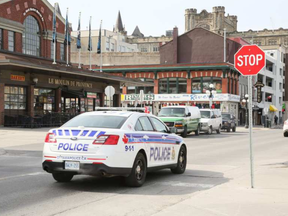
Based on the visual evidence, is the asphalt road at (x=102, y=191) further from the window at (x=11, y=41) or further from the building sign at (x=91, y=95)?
the building sign at (x=91, y=95)

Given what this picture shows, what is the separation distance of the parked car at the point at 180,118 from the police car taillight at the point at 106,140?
18.6m

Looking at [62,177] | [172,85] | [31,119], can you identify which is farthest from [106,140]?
[172,85]

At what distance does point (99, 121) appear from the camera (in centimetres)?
997

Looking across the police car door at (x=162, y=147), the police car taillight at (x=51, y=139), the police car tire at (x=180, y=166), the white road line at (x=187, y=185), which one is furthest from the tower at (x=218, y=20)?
the police car taillight at (x=51, y=139)

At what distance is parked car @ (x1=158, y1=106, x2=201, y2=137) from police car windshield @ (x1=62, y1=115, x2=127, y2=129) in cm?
1768

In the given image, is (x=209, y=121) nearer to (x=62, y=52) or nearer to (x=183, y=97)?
(x=62, y=52)

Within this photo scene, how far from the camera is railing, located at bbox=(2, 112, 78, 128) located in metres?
32.6

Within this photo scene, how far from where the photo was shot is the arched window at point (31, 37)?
3947cm

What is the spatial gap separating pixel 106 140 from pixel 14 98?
85.3 ft

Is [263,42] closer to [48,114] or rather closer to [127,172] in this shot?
[48,114]

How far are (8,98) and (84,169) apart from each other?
2546 centimetres

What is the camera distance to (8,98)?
33.0 metres

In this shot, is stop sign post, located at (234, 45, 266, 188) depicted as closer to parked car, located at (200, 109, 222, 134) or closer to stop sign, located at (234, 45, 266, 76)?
stop sign, located at (234, 45, 266, 76)

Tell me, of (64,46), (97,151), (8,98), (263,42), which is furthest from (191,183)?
(263,42)
